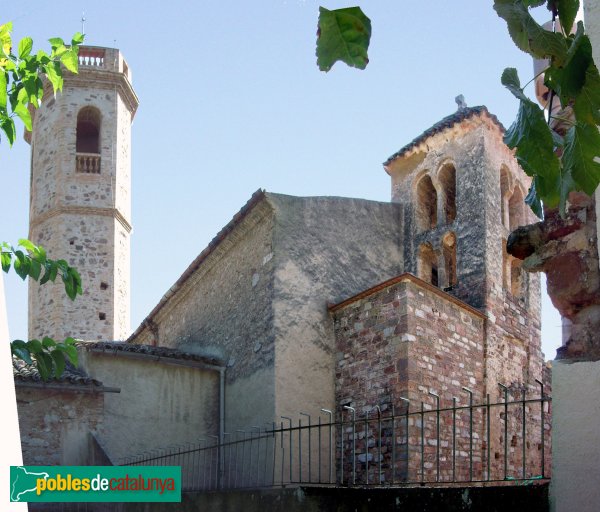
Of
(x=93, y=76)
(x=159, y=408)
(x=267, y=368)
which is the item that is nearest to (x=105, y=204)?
(x=93, y=76)

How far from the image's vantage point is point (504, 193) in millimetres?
15578

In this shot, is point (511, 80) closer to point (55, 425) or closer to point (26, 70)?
point (26, 70)

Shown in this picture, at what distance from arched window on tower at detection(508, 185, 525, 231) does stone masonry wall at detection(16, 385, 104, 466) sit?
8.30m

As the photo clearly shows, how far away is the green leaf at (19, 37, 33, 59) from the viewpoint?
4.51 meters

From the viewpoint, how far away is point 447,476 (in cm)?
1145

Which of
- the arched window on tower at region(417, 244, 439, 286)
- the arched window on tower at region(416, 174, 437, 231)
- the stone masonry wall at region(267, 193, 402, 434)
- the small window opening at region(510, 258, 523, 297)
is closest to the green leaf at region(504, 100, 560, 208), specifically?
the stone masonry wall at region(267, 193, 402, 434)

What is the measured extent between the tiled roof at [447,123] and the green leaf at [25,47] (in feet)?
37.3

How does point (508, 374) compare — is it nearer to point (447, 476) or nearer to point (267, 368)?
point (447, 476)

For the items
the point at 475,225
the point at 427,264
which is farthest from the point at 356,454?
the point at 475,225

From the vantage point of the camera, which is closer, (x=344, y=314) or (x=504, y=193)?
(x=344, y=314)

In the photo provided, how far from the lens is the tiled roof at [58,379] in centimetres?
1235

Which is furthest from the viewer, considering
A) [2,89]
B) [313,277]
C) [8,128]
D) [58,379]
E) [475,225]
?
[475,225]

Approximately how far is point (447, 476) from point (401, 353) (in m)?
1.77

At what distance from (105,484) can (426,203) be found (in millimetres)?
8395
